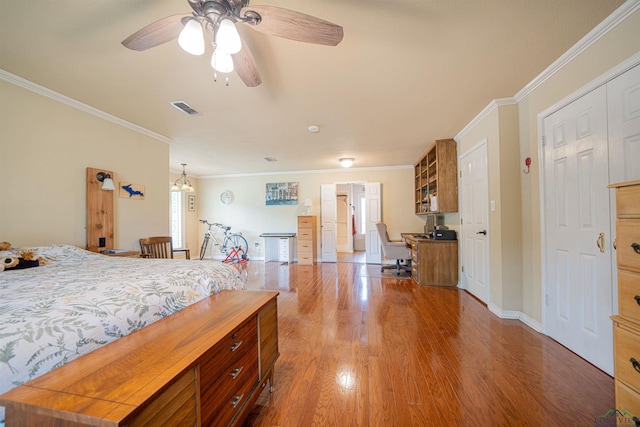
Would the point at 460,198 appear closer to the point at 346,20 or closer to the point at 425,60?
the point at 425,60

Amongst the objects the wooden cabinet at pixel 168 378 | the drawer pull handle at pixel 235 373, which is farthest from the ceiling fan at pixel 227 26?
the drawer pull handle at pixel 235 373

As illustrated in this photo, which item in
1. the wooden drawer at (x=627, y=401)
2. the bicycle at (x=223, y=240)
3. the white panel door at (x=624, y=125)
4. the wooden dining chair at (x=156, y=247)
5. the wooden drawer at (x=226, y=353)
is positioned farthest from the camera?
the bicycle at (x=223, y=240)

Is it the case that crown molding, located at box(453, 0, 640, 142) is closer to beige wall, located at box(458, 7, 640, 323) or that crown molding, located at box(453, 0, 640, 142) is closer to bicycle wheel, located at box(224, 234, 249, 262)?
beige wall, located at box(458, 7, 640, 323)

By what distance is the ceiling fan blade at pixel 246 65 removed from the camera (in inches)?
62.2

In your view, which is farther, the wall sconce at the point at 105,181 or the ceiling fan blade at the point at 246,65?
the wall sconce at the point at 105,181

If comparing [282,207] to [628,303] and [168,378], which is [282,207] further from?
[628,303]

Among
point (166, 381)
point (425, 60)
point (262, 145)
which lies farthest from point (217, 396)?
point (262, 145)

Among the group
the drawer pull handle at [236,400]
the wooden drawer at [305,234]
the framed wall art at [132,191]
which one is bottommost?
the drawer pull handle at [236,400]

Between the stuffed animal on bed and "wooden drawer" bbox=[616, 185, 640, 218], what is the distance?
3.75m

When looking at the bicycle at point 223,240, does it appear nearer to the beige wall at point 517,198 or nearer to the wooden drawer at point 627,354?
the beige wall at point 517,198

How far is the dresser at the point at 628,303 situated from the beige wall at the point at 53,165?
4.34m

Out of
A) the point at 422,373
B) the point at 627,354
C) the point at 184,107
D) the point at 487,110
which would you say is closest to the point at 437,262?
the point at 487,110

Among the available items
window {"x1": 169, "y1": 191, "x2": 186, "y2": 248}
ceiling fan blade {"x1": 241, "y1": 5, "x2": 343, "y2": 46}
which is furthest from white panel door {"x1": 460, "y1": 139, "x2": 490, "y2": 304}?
window {"x1": 169, "y1": 191, "x2": 186, "y2": 248}

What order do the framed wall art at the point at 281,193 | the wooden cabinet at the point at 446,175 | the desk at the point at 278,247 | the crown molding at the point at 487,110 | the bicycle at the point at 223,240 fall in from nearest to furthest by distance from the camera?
the crown molding at the point at 487,110
the wooden cabinet at the point at 446,175
the desk at the point at 278,247
the framed wall art at the point at 281,193
the bicycle at the point at 223,240
